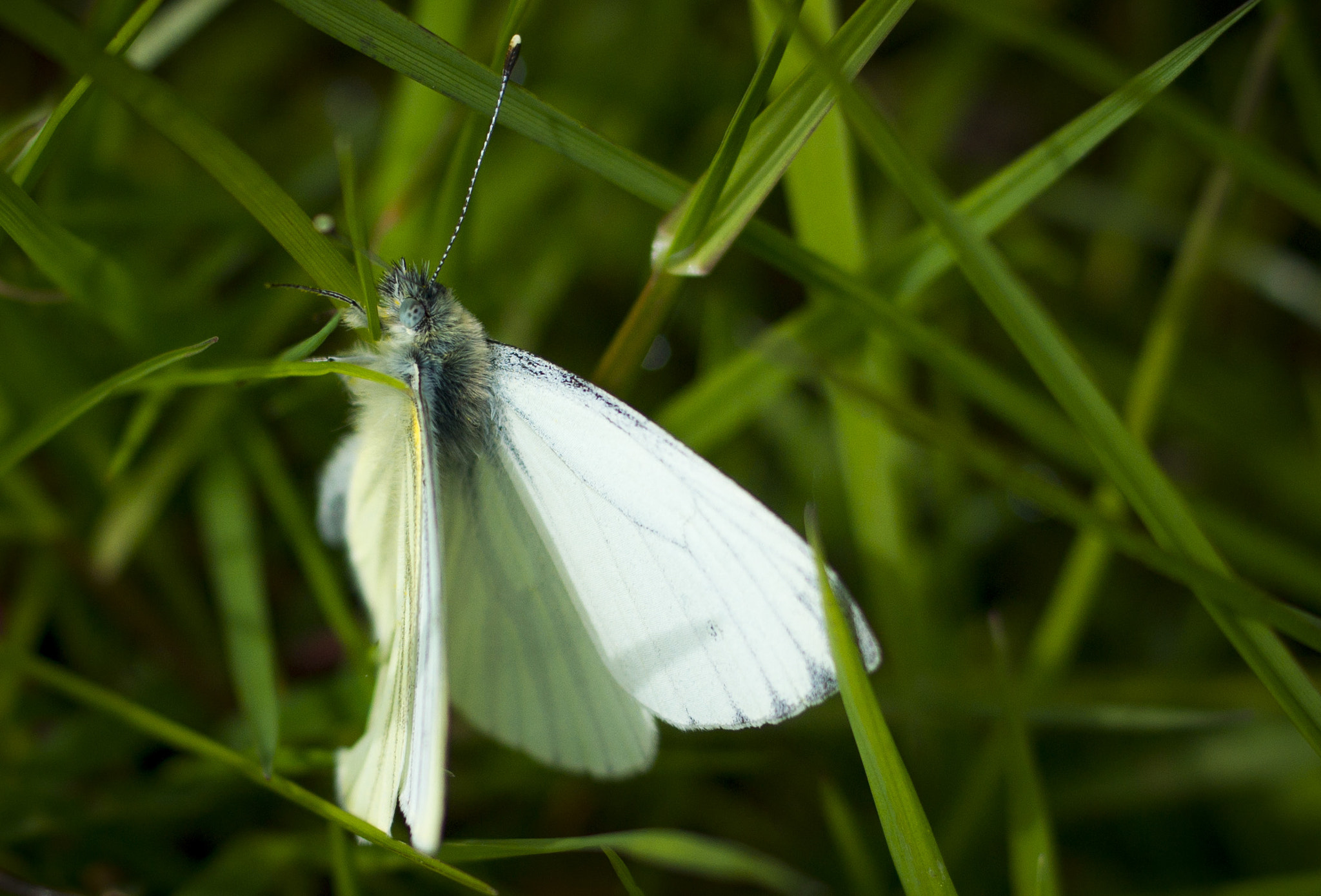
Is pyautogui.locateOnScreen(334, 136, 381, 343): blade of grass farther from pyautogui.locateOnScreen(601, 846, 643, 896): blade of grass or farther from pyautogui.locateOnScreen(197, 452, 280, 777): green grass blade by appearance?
pyautogui.locateOnScreen(601, 846, 643, 896): blade of grass

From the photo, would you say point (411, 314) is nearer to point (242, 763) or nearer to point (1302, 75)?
point (242, 763)

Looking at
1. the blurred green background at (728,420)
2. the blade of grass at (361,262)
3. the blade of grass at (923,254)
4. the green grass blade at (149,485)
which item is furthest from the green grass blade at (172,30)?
the blade of grass at (923,254)

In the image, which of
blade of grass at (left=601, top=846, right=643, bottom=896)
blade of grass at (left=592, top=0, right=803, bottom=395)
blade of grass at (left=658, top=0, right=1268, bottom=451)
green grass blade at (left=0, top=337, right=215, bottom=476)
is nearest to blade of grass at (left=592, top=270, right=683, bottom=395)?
blade of grass at (left=592, top=0, right=803, bottom=395)

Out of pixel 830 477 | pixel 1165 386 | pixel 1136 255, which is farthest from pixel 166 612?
pixel 1136 255

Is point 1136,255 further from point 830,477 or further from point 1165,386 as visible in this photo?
point 830,477

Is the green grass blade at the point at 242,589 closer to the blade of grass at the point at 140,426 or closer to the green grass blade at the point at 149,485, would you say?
the green grass blade at the point at 149,485

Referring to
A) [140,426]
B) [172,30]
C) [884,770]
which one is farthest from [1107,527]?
[172,30]
